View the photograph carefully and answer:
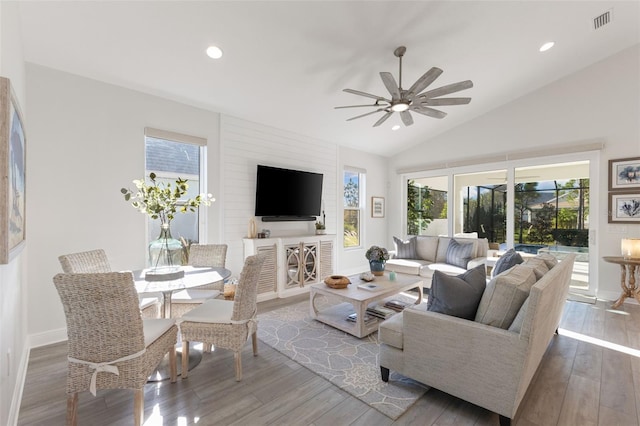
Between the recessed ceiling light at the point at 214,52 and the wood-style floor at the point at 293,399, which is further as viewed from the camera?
the recessed ceiling light at the point at 214,52

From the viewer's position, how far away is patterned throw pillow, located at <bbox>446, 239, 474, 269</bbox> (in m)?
4.67

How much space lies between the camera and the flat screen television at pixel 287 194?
4641 mm

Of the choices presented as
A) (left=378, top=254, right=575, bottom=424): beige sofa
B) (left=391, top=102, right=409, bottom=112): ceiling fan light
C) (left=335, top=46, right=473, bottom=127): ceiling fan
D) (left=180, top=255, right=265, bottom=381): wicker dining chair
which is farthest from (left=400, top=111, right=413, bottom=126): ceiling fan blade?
(left=180, top=255, right=265, bottom=381): wicker dining chair

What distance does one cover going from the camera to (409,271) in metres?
4.83

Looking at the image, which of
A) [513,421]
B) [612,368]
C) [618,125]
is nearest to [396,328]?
[513,421]

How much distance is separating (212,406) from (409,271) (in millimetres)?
3627

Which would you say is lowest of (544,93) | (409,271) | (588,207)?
(409,271)

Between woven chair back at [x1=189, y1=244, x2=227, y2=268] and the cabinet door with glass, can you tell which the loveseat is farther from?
woven chair back at [x1=189, y1=244, x2=227, y2=268]

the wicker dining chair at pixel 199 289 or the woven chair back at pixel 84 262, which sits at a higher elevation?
the woven chair back at pixel 84 262

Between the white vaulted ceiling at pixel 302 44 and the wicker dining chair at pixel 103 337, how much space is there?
93.6 inches

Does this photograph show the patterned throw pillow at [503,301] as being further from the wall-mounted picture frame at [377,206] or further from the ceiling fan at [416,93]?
the wall-mounted picture frame at [377,206]

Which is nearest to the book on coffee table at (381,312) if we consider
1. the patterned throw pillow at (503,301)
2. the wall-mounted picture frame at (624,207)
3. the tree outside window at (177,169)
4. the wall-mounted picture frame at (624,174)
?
the patterned throw pillow at (503,301)

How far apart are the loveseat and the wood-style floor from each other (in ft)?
6.39

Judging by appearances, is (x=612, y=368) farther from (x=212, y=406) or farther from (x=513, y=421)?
(x=212, y=406)
